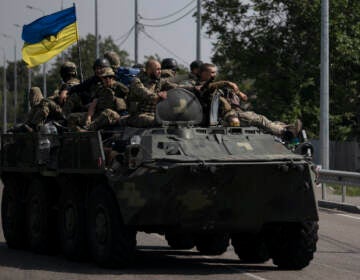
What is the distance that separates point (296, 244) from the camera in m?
14.0

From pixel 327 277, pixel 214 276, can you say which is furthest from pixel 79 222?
pixel 327 277

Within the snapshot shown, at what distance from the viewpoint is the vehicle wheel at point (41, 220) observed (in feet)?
51.6

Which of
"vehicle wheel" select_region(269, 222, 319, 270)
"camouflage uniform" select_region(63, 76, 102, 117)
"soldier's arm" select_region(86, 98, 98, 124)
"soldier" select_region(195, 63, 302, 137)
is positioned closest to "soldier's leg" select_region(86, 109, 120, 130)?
"soldier's arm" select_region(86, 98, 98, 124)

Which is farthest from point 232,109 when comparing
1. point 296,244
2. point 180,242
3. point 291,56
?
point 291,56

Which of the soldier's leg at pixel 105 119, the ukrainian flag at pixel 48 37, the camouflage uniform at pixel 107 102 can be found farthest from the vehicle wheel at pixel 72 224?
the ukrainian flag at pixel 48 37

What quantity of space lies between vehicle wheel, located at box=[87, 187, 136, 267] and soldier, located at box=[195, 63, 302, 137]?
1841mm

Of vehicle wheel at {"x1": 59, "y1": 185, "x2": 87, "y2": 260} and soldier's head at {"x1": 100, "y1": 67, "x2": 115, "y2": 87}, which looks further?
soldier's head at {"x1": 100, "y1": 67, "x2": 115, "y2": 87}

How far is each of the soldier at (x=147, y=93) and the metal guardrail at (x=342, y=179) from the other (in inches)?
416

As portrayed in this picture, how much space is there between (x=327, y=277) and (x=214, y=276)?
123cm

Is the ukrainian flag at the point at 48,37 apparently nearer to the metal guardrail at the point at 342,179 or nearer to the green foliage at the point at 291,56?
the metal guardrail at the point at 342,179

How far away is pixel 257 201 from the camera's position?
1347cm

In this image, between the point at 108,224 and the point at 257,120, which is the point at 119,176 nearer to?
the point at 108,224

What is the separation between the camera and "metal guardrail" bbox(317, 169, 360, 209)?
82.4ft

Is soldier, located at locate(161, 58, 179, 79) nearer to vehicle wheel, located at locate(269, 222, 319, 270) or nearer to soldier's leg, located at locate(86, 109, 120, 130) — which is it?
soldier's leg, located at locate(86, 109, 120, 130)
